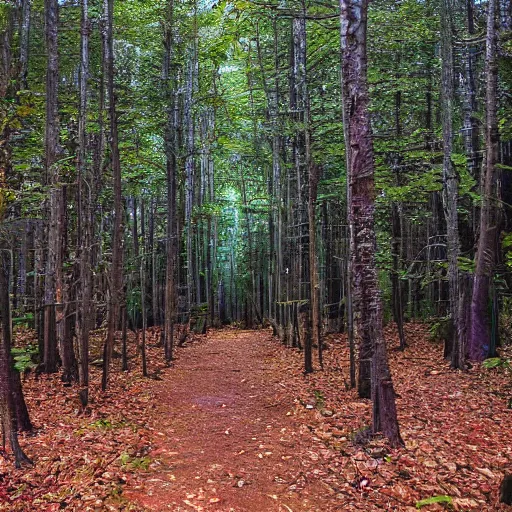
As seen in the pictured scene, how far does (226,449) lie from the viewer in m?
Result: 6.13

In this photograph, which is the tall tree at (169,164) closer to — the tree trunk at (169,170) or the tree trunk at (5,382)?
the tree trunk at (169,170)

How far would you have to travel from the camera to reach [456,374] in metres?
9.96

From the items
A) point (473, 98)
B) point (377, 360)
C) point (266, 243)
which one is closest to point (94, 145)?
point (377, 360)

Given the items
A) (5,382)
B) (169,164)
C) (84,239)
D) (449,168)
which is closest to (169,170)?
(169,164)

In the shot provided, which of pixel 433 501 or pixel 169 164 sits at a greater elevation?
pixel 169 164

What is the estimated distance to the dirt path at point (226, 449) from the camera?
4688mm

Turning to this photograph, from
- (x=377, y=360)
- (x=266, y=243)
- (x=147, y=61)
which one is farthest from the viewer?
(x=266, y=243)

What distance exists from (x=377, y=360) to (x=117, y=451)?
3.64 meters

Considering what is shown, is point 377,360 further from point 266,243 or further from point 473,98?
point 266,243

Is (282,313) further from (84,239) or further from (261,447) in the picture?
(261,447)

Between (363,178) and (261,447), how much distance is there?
3905 millimetres

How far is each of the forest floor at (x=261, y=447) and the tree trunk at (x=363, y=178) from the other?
80 cm

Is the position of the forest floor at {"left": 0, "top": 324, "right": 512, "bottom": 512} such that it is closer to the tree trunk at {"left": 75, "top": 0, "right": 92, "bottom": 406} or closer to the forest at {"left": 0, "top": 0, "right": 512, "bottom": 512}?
the forest at {"left": 0, "top": 0, "right": 512, "bottom": 512}

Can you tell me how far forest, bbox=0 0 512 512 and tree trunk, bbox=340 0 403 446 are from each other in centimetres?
3
